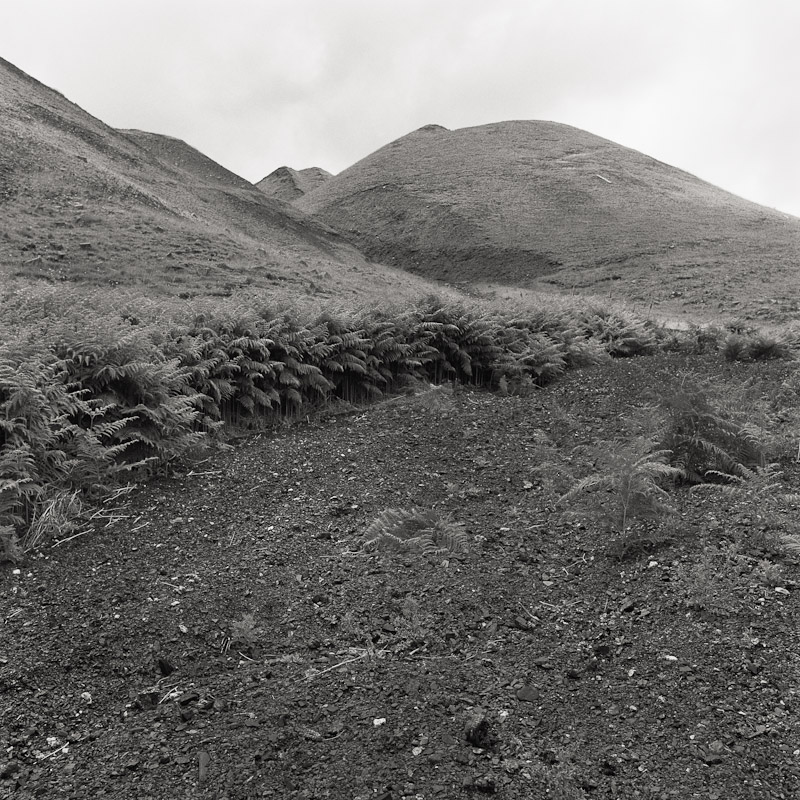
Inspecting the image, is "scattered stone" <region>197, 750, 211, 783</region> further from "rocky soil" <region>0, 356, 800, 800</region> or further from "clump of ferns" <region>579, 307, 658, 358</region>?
"clump of ferns" <region>579, 307, 658, 358</region>

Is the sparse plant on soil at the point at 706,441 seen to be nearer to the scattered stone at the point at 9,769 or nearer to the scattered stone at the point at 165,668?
the scattered stone at the point at 165,668

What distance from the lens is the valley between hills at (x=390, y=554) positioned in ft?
11.0

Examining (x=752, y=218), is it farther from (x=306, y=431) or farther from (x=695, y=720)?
(x=695, y=720)

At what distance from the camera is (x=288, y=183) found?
76.6 meters

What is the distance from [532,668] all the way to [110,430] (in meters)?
4.53

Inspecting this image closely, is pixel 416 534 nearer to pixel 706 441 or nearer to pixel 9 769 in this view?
pixel 706 441

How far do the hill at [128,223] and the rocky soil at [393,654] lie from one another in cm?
1541

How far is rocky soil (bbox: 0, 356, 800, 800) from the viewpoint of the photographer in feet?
10.6

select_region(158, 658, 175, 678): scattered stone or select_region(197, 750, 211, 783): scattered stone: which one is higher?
select_region(197, 750, 211, 783): scattered stone

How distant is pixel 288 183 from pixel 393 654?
77346mm

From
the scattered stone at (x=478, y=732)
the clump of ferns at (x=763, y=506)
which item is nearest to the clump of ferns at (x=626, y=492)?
the clump of ferns at (x=763, y=506)

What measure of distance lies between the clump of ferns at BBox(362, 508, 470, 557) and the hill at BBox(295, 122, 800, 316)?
65.6 ft

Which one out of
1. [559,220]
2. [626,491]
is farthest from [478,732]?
[559,220]

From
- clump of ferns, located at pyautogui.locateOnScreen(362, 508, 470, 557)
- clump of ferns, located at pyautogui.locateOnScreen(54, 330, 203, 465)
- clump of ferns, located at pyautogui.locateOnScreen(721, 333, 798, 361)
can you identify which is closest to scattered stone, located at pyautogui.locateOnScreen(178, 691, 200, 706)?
clump of ferns, located at pyautogui.locateOnScreen(362, 508, 470, 557)
